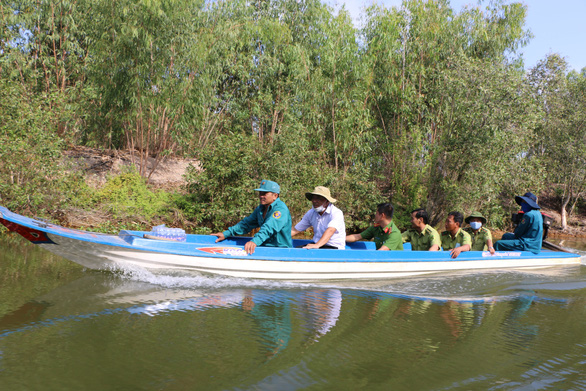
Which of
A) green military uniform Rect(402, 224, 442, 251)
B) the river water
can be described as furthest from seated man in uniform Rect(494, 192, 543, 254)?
the river water

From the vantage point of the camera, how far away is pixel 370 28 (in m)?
16.1

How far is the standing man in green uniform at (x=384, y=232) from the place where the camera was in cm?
717

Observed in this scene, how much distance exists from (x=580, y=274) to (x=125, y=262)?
26.6 feet

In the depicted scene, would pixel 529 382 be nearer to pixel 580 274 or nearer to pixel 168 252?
pixel 168 252

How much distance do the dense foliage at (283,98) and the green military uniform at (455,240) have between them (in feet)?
15.4

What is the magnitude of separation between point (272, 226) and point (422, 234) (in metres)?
3.00

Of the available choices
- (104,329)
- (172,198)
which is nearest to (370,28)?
(172,198)

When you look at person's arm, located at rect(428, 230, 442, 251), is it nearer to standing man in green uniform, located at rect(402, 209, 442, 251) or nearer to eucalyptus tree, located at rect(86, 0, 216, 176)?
standing man in green uniform, located at rect(402, 209, 442, 251)

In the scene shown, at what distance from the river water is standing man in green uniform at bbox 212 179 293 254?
1.97 feet

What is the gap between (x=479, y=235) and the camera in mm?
8820

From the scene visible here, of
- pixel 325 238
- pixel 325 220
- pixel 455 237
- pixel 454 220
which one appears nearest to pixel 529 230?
pixel 455 237

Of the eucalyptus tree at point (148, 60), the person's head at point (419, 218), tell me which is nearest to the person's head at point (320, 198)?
the person's head at point (419, 218)

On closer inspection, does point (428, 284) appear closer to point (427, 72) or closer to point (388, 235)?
point (388, 235)

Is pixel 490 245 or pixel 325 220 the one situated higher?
pixel 325 220
